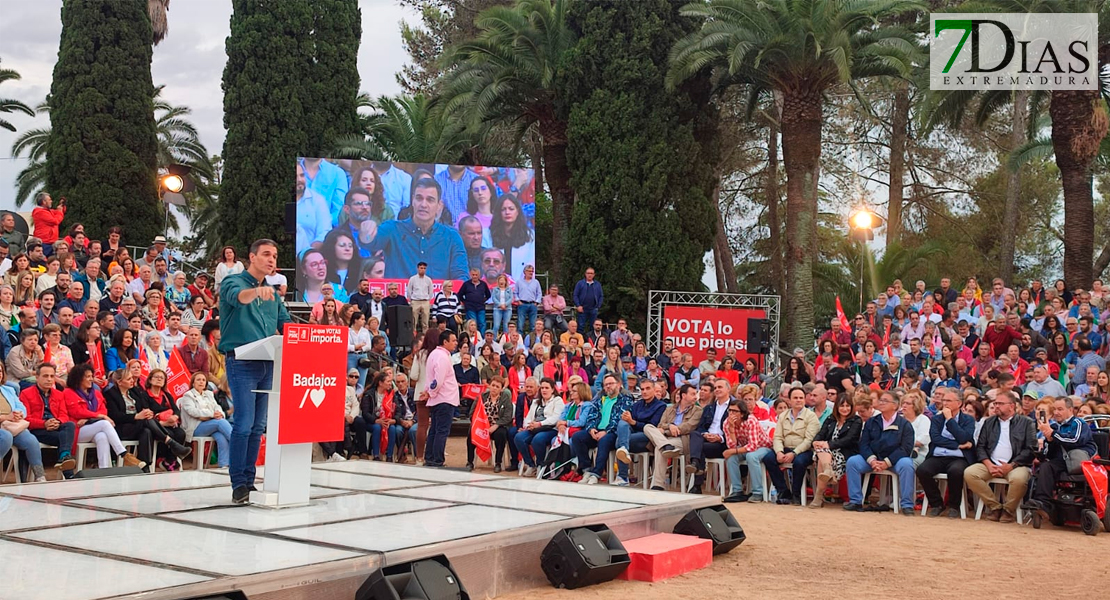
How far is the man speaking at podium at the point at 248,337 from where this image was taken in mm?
6805

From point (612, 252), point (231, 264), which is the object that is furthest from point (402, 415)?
→ point (612, 252)

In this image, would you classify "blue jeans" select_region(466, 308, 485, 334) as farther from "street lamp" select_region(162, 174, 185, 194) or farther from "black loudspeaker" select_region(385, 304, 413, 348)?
"street lamp" select_region(162, 174, 185, 194)

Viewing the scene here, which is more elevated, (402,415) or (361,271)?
(361,271)

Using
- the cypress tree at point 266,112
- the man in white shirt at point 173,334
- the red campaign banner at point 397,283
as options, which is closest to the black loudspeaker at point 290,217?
the cypress tree at point 266,112

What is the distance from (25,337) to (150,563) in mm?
7163

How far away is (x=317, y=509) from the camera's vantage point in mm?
7301

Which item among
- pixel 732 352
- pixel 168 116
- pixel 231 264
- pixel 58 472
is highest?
pixel 168 116

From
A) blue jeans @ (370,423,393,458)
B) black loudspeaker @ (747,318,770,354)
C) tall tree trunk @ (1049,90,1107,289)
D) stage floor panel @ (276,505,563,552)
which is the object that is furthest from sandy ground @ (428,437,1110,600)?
tall tree trunk @ (1049,90,1107,289)

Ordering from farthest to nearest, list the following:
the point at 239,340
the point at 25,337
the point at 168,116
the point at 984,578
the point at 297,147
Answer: the point at 168,116
the point at 297,147
the point at 25,337
the point at 984,578
the point at 239,340

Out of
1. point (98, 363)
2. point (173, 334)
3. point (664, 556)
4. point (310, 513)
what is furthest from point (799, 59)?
point (310, 513)

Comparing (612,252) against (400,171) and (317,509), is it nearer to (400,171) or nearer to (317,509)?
(400,171)

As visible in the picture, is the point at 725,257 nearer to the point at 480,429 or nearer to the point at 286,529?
the point at 480,429

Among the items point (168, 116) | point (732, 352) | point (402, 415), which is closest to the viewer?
point (402, 415)

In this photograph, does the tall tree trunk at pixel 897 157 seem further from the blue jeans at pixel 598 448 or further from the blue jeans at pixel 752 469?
the blue jeans at pixel 752 469
